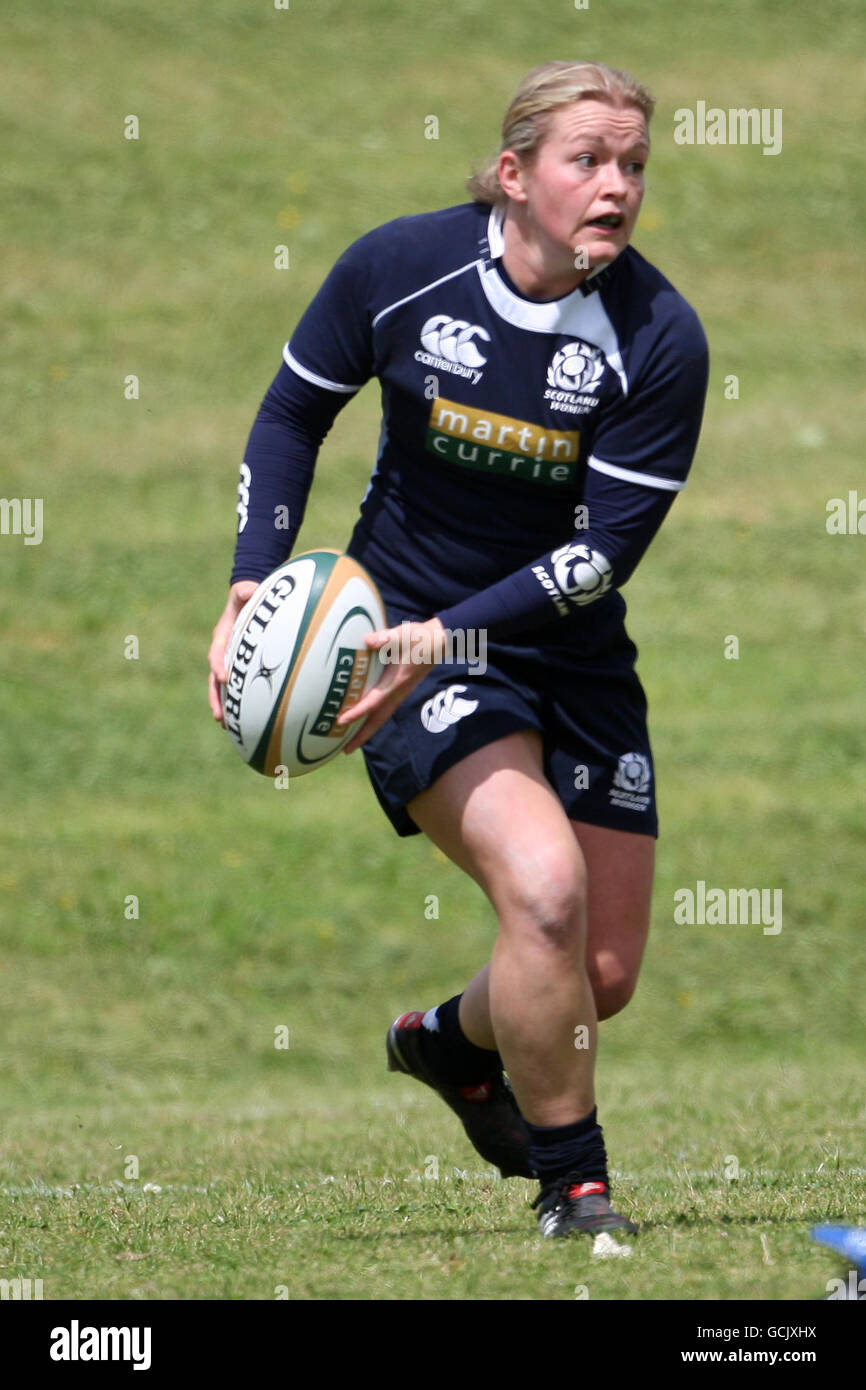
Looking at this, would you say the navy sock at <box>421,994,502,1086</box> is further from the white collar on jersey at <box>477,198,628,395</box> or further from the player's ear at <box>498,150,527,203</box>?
the player's ear at <box>498,150,527,203</box>

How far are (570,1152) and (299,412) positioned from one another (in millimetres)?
2022

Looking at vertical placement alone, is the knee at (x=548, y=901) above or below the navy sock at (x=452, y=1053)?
above

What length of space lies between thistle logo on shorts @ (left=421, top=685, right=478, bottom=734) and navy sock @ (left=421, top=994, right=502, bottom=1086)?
1008 mm

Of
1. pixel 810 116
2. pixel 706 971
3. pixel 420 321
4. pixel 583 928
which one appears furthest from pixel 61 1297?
pixel 810 116

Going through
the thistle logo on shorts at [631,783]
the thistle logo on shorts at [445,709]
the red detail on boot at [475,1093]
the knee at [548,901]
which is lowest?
the red detail on boot at [475,1093]

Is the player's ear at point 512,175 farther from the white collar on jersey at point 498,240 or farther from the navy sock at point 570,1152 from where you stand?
the navy sock at point 570,1152

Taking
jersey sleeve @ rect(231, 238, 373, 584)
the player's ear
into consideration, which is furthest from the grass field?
the player's ear

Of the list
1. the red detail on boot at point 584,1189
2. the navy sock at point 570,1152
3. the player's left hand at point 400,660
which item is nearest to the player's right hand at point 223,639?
the player's left hand at point 400,660

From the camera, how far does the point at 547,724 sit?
5.16 metres

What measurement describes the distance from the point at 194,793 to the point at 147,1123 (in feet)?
21.2

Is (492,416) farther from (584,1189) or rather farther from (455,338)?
(584,1189)

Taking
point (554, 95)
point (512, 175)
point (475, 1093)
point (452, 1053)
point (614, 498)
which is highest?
point (554, 95)

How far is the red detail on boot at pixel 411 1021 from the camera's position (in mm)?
5746

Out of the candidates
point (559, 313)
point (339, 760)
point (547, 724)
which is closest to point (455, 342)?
point (559, 313)
